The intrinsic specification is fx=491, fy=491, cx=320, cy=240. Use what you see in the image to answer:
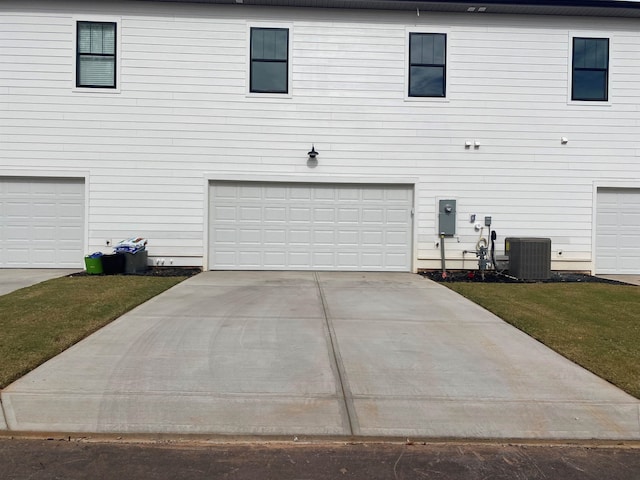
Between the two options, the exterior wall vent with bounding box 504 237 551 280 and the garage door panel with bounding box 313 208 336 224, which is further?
the garage door panel with bounding box 313 208 336 224

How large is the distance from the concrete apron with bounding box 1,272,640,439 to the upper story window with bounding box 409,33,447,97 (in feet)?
24.4

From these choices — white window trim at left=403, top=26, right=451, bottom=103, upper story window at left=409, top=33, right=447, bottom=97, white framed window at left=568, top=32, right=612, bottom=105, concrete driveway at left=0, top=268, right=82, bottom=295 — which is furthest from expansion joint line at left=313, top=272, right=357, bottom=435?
white framed window at left=568, top=32, right=612, bottom=105

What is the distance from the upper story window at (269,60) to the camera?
1291 centimetres

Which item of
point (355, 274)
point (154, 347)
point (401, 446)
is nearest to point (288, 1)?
point (355, 274)

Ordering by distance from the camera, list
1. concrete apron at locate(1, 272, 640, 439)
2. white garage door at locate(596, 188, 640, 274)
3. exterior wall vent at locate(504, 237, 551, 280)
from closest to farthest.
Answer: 1. concrete apron at locate(1, 272, 640, 439)
2. exterior wall vent at locate(504, 237, 551, 280)
3. white garage door at locate(596, 188, 640, 274)

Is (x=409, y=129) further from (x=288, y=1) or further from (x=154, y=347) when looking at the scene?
(x=154, y=347)

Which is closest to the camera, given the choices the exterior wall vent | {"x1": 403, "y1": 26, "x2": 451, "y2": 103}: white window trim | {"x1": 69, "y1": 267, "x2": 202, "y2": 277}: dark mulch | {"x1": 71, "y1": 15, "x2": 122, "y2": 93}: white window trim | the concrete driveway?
the concrete driveway

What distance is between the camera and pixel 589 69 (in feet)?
43.6

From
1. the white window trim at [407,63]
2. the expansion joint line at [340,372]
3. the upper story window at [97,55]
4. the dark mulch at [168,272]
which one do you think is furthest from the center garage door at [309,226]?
the expansion joint line at [340,372]

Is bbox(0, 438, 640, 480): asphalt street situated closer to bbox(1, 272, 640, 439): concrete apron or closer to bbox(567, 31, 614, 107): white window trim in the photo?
bbox(1, 272, 640, 439): concrete apron

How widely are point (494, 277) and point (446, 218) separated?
76.4 inches

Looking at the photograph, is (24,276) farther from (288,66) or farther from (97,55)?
(288,66)

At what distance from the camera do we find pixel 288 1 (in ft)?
41.4

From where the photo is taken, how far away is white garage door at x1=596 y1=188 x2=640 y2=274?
530 inches
